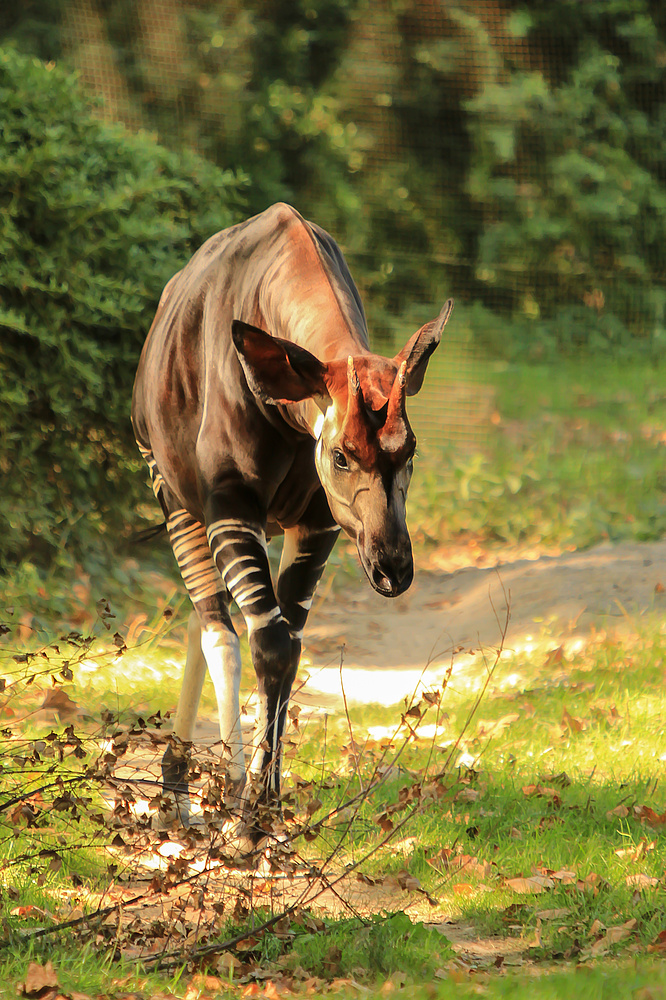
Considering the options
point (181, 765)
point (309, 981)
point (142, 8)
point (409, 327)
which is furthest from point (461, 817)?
point (142, 8)

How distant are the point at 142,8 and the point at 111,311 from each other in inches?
313

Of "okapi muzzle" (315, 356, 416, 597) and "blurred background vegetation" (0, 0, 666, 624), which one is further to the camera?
"blurred background vegetation" (0, 0, 666, 624)

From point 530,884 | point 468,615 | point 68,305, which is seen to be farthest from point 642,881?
point 68,305

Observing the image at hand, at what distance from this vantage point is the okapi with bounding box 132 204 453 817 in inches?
120

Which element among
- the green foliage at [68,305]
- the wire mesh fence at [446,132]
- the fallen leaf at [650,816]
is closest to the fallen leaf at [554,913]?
the fallen leaf at [650,816]

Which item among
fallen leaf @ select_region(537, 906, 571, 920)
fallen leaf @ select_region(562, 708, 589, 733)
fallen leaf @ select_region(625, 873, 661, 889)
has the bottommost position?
fallen leaf @ select_region(562, 708, 589, 733)

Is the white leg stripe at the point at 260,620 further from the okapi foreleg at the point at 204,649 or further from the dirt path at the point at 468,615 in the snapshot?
the dirt path at the point at 468,615

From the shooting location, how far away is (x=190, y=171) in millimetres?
8484

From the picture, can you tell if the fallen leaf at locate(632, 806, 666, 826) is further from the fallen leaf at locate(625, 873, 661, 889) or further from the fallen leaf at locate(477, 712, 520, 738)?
the fallen leaf at locate(477, 712, 520, 738)

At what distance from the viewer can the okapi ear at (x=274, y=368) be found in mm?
3156

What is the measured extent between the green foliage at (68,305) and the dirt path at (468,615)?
73.8 inches

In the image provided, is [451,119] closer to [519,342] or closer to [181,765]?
[519,342]

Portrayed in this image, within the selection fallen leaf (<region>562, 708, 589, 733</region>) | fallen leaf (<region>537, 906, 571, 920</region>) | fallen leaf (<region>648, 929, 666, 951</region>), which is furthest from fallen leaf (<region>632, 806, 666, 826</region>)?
fallen leaf (<region>562, 708, 589, 733</region>)

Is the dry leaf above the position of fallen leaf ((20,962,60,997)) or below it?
below
